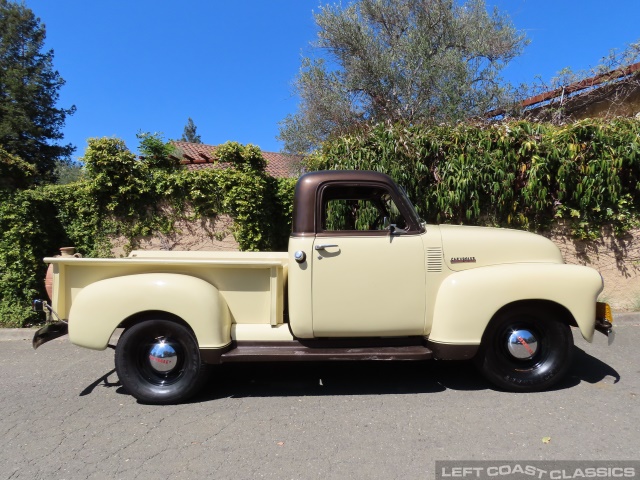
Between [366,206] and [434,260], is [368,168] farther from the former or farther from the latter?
[434,260]

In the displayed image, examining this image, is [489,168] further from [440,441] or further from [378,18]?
[378,18]

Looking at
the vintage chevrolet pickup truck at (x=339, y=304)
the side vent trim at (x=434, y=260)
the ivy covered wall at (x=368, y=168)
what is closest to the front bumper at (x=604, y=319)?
the vintage chevrolet pickup truck at (x=339, y=304)

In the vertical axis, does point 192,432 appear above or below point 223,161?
below

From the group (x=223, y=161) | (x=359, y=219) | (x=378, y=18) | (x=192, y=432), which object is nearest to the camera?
(x=192, y=432)

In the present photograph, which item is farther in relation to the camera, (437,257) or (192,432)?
(437,257)

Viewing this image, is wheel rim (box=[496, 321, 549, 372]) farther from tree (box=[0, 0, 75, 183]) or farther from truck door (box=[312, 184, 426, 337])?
tree (box=[0, 0, 75, 183])

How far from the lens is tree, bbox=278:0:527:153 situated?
10016 mm

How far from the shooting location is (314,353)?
3.41 m

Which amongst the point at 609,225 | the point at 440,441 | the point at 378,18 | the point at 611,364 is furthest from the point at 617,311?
the point at 378,18

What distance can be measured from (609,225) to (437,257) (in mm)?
4116

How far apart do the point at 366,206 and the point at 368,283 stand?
1.32m

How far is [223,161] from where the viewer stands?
629 cm

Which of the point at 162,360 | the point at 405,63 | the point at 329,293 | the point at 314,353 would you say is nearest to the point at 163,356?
the point at 162,360

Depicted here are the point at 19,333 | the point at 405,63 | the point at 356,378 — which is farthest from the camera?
the point at 405,63
